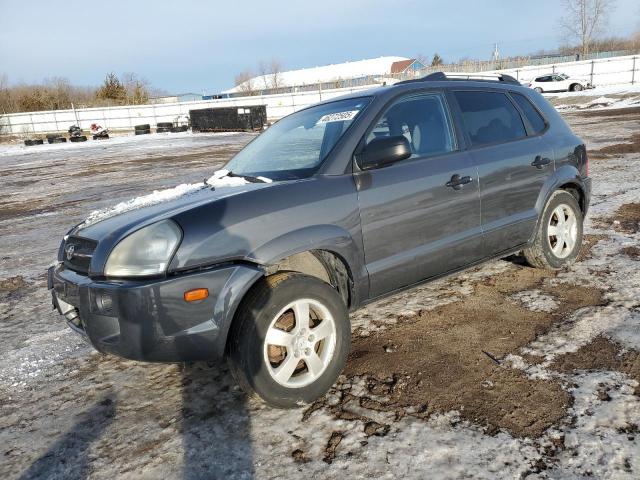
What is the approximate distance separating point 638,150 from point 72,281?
1199 centimetres

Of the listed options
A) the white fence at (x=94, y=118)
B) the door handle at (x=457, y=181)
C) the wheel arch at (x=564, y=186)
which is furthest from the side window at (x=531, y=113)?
the white fence at (x=94, y=118)

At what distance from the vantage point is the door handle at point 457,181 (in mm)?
3465

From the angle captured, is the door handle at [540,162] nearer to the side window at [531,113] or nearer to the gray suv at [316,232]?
the gray suv at [316,232]

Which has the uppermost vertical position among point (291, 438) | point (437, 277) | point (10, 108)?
point (10, 108)

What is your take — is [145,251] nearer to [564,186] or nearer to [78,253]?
[78,253]

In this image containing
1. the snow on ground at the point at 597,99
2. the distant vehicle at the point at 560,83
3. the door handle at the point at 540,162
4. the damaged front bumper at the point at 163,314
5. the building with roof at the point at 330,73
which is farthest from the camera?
the building with roof at the point at 330,73

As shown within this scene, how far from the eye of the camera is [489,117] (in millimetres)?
4008

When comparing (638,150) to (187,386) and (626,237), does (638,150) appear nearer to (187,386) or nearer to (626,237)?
(626,237)

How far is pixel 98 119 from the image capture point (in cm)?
4719

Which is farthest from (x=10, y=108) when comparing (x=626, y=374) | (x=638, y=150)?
(x=626, y=374)

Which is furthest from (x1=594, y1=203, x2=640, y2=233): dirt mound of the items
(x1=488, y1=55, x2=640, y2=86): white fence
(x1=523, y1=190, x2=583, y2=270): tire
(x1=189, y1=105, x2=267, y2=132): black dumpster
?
(x1=488, y1=55, x2=640, y2=86): white fence

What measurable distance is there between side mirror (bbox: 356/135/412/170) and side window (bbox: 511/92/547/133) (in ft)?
6.10

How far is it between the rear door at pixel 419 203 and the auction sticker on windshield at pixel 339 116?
7.0 inches

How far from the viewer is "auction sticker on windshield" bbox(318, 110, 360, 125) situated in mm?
3336
